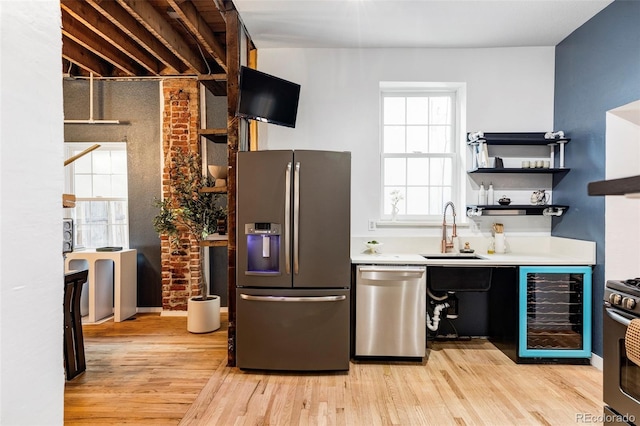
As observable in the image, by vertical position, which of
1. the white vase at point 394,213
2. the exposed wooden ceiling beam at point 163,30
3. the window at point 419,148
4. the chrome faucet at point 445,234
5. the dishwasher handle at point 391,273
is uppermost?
the exposed wooden ceiling beam at point 163,30

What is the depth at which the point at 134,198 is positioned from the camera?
4805 millimetres

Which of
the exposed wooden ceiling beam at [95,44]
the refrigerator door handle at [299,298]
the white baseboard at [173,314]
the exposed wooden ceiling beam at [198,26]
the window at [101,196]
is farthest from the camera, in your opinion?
the window at [101,196]

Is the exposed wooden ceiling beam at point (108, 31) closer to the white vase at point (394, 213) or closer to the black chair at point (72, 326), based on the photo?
the black chair at point (72, 326)

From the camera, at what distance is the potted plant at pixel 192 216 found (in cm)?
409

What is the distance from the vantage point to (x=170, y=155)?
185 inches

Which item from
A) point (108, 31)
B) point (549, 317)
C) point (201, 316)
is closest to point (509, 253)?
point (549, 317)

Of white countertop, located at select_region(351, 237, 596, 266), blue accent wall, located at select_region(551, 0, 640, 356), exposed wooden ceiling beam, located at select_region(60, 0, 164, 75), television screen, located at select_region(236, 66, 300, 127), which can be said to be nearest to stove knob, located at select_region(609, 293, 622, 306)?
white countertop, located at select_region(351, 237, 596, 266)

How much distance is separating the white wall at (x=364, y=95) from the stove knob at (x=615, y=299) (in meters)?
2.03

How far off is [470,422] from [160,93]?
4.65 meters

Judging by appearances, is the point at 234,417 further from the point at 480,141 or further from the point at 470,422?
the point at 480,141

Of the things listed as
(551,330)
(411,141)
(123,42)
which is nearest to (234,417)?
(551,330)

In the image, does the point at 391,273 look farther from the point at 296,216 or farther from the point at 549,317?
the point at 549,317

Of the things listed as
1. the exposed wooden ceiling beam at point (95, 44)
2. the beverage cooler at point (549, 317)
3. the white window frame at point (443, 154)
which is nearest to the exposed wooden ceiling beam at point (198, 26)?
the exposed wooden ceiling beam at point (95, 44)

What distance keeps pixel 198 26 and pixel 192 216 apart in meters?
1.86
